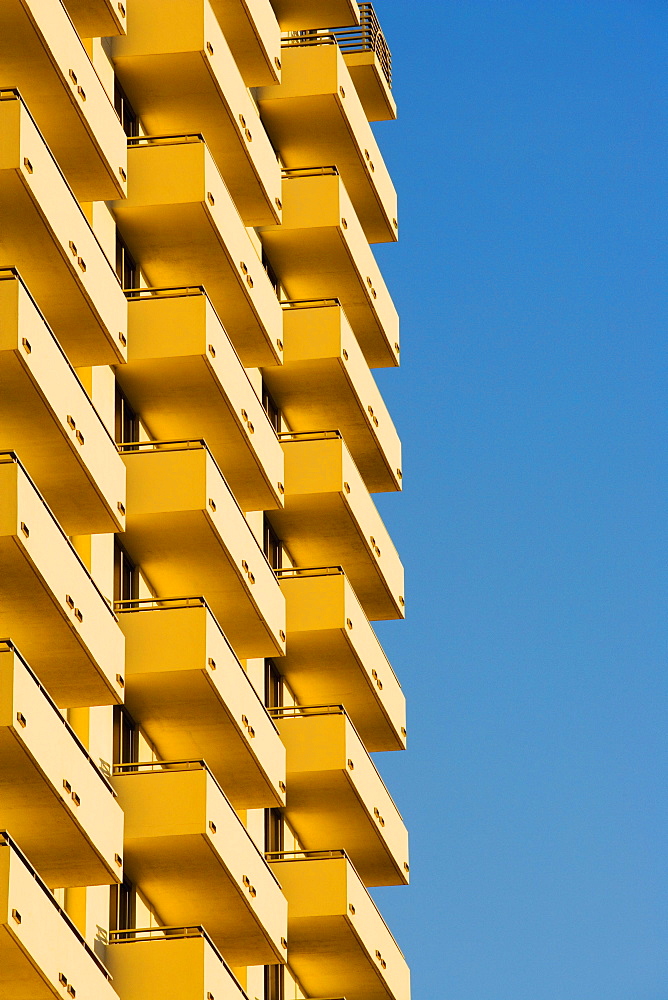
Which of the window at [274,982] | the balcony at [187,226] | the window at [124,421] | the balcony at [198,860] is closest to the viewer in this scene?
the balcony at [198,860]

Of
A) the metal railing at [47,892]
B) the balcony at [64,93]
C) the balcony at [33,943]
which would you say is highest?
the balcony at [64,93]

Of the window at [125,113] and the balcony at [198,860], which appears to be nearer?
the balcony at [198,860]

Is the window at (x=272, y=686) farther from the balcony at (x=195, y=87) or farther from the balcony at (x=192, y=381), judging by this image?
the balcony at (x=195, y=87)

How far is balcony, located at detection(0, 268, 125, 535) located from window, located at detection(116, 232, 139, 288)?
581 cm

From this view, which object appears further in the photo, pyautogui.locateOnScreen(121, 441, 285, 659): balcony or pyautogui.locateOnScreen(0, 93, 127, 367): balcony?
pyautogui.locateOnScreen(121, 441, 285, 659): balcony

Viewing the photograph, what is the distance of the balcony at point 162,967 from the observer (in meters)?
40.1

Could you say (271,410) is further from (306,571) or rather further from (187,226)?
(187,226)

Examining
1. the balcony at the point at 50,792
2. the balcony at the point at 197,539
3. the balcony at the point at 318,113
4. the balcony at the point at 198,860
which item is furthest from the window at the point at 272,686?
the balcony at the point at 50,792

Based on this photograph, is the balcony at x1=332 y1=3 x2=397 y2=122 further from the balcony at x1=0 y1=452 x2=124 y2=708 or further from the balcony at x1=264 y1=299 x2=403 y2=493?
the balcony at x1=0 y1=452 x2=124 y2=708

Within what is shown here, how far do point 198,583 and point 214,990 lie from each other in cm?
835

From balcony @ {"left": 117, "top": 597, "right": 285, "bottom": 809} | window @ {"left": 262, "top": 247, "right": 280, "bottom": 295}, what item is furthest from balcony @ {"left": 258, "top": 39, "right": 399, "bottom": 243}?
balcony @ {"left": 117, "top": 597, "right": 285, "bottom": 809}

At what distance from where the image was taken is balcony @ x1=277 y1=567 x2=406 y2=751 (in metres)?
51.7

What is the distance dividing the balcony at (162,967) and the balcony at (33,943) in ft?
12.5

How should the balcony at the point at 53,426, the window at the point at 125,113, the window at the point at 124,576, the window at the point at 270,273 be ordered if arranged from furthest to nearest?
the window at the point at 270,273 < the window at the point at 125,113 < the window at the point at 124,576 < the balcony at the point at 53,426
